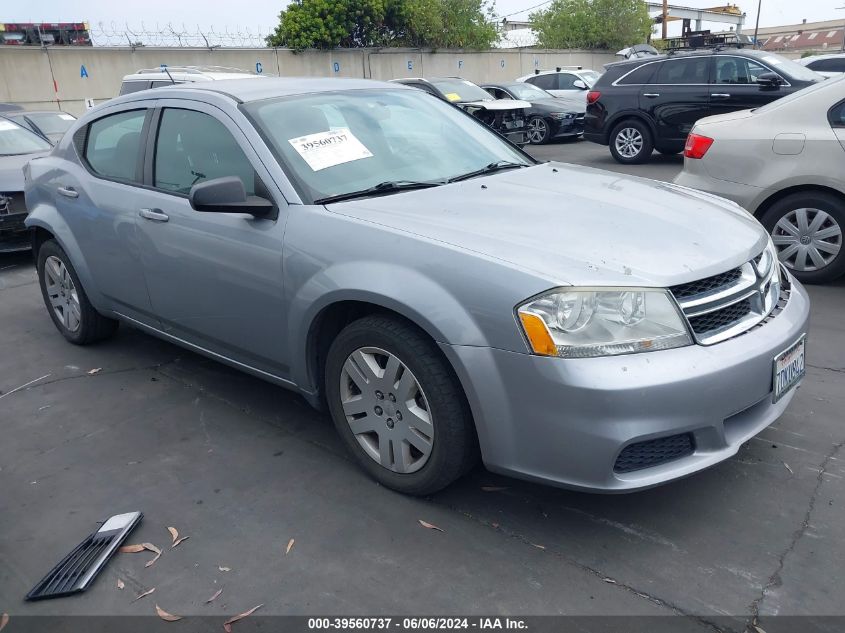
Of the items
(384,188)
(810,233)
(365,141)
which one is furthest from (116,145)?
(810,233)

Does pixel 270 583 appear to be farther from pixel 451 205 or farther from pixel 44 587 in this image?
pixel 451 205

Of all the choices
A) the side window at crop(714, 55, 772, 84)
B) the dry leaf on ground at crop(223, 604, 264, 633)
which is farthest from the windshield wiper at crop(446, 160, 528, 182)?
the side window at crop(714, 55, 772, 84)

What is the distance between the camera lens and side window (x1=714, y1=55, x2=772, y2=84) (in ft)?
34.9

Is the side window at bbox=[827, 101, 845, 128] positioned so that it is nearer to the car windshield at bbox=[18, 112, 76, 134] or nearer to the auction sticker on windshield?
the auction sticker on windshield

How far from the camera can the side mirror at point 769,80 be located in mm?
10367

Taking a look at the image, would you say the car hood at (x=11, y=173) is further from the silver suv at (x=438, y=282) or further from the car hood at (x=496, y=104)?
the car hood at (x=496, y=104)

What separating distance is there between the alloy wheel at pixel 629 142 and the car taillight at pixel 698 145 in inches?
241

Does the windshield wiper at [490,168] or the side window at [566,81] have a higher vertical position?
the windshield wiper at [490,168]

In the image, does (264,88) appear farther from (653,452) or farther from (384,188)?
(653,452)

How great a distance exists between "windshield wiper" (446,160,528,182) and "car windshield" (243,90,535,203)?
2 cm

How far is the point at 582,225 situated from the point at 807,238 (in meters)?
3.31

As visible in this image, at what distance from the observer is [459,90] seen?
47.5 feet

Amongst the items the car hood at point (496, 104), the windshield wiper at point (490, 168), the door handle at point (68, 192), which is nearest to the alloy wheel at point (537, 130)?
the car hood at point (496, 104)

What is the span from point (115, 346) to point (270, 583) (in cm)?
298
